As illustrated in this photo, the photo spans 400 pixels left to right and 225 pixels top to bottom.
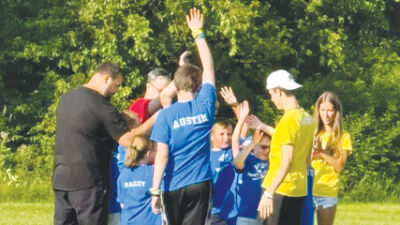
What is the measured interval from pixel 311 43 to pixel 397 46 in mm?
2797

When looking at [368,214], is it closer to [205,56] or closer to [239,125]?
[239,125]

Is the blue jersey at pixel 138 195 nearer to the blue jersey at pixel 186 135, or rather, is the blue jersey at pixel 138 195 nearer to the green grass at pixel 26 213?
the blue jersey at pixel 186 135

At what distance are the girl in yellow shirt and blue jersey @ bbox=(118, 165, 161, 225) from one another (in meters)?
1.93

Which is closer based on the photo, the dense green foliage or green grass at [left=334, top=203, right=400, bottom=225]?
green grass at [left=334, top=203, right=400, bottom=225]

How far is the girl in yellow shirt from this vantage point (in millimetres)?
9742

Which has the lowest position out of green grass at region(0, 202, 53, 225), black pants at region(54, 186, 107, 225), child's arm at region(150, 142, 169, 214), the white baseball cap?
green grass at region(0, 202, 53, 225)

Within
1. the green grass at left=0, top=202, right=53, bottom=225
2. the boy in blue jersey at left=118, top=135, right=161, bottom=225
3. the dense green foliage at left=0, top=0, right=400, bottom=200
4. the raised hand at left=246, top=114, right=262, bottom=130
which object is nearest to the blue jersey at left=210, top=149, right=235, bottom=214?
the raised hand at left=246, top=114, right=262, bottom=130

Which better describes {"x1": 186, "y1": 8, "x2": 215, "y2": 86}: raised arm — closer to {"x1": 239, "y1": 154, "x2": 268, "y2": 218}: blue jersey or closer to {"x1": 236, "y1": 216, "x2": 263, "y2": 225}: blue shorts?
{"x1": 239, "y1": 154, "x2": 268, "y2": 218}: blue jersey

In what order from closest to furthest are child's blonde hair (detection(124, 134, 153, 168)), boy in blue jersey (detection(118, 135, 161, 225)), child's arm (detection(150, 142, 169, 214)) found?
child's arm (detection(150, 142, 169, 214))
child's blonde hair (detection(124, 134, 153, 168))
boy in blue jersey (detection(118, 135, 161, 225))

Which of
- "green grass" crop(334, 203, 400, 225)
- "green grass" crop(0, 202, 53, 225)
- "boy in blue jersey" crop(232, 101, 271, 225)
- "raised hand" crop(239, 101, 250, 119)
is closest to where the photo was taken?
"raised hand" crop(239, 101, 250, 119)

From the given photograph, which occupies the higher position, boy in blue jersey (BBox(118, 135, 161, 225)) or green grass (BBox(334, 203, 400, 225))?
boy in blue jersey (BBox(118, 135, 161, 225))

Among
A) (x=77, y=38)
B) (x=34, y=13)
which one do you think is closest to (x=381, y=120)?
(x=77, y=38)

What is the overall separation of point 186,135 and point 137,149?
907mm

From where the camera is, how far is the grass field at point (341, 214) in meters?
15.9
